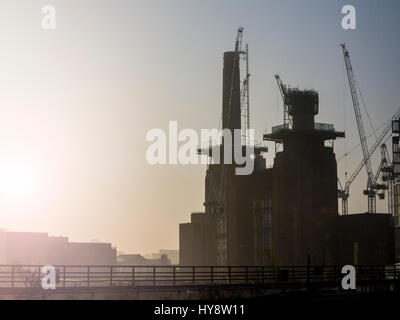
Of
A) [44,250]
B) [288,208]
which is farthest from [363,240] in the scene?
[44,250]

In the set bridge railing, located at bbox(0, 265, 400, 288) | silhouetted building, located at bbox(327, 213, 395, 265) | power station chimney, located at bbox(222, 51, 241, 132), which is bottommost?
bridge railing, located at bbox(0, 265, 400, 288)

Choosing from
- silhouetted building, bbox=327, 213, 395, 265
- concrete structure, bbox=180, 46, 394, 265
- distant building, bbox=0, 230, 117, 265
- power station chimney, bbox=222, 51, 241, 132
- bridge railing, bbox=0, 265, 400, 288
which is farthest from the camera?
distant building, bbox=0, 230, 117, 265

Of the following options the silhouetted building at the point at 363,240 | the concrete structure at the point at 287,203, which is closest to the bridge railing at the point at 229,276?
the silhouetted building at the point at 363,240

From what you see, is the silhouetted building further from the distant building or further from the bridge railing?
the distant building

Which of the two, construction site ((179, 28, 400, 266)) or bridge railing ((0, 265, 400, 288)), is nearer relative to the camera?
bridge railing ((0, 265, 400, 288))

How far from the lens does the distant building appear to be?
152 m

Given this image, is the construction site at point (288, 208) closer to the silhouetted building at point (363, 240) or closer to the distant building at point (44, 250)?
the silhouetted building at point (363, 240)

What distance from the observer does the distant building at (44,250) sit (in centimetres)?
15162

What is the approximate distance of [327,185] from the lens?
93.4 m

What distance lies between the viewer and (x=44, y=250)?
157 metres

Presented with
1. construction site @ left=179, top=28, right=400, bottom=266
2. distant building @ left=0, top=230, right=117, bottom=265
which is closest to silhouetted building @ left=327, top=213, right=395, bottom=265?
construction site @ left=179, top=28, right=400, bottom=266

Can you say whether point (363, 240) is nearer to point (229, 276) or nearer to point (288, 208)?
point (288, 208)
